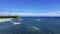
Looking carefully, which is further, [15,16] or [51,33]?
[15,16]

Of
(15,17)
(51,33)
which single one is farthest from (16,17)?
(51,33)

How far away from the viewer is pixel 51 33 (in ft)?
105

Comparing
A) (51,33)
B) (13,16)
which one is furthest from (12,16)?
(51,33)

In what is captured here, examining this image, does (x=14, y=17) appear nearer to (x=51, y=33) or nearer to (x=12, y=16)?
(x=12, y=16)

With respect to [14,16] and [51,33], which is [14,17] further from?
[51,33]

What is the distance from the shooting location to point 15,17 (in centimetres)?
7088

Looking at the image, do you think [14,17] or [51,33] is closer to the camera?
[51,33]

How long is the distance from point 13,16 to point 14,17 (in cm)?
90

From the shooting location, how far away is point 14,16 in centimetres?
7050

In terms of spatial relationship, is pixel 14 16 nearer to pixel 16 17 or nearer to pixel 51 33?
pixel 16 17

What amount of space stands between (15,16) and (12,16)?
5.71 ft

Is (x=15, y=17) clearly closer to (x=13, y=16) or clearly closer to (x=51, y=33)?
(x=13, y=16)

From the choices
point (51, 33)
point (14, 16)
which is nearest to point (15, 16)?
point (14, 16)

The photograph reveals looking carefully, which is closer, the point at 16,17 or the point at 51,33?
the point at 51,33
